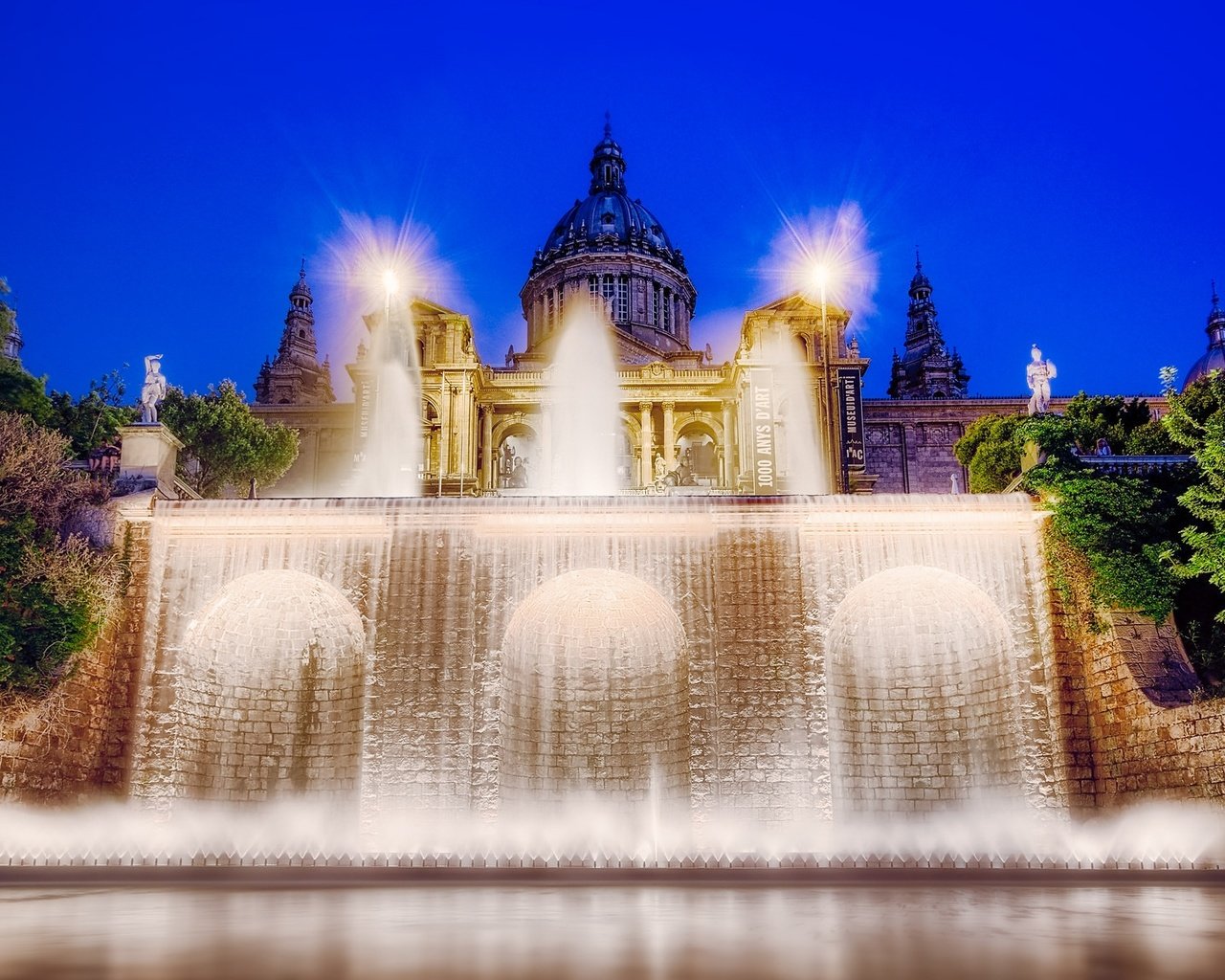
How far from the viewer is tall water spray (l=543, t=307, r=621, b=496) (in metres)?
44.6

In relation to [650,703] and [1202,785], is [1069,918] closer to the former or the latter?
[1202,785]

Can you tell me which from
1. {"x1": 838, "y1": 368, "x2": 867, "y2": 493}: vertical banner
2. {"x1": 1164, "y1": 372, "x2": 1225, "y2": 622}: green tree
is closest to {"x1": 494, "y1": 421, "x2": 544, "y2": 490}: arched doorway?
{"x1": 838, "y1": 368, "x2": 867, "y2": 493}: vertical banner

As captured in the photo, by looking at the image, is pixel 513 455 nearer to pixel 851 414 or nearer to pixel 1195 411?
pixel 851 414

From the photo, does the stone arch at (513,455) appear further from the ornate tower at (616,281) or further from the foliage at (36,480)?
the foliage at (36,480)

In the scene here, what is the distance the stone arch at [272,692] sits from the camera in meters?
21.0

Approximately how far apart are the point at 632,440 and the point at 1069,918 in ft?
126

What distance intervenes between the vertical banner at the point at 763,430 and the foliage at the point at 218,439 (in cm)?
1807

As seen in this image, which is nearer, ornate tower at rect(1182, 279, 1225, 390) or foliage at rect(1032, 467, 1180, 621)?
foliage at rect(1032, 467, 1180, 621)

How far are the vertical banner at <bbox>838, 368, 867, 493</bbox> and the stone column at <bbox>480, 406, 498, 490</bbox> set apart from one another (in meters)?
15.3

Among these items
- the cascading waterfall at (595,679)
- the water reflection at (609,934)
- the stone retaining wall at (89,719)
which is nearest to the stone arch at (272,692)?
the cascading waterfall at (595,679)

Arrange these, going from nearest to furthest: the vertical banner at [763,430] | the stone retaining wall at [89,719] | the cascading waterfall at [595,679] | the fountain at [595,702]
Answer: the stone retaining wall at [89,719] → the fountain at [595,702] → the cascading waterfall at [595,679] → the vertical banner at [763,430]

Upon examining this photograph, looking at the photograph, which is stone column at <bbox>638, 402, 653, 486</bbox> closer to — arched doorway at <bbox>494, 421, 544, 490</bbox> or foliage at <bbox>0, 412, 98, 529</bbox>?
arched doorway at <bbox>494, 421, 544, 490</bbox>

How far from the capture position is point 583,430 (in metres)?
46.4

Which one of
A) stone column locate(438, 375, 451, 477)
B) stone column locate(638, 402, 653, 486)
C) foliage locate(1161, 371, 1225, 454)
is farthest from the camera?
stone column locate(638, 402, 653, 486)
